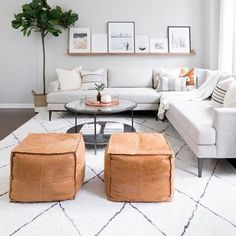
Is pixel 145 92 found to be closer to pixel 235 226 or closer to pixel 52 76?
pixel 52 76

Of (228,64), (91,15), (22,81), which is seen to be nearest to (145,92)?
(228,64)

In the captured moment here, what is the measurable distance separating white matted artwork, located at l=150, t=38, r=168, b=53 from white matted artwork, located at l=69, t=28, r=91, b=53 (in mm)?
1163

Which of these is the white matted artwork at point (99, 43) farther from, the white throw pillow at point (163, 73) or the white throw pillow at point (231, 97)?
the white throw pillow at point (231, 97)

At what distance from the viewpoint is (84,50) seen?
536cm

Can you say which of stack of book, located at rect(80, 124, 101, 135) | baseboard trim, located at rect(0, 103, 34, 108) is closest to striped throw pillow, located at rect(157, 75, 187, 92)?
stack of book, located at rect(80, 124, 101, 135)

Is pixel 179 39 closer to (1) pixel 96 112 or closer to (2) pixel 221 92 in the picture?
(2) pixel 221 92

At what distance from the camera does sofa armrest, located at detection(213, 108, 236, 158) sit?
2.34 m

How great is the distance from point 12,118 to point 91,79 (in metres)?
1.42

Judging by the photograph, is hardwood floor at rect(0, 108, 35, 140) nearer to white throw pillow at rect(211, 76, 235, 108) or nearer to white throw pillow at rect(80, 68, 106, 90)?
white throw pillow at rect(80, 68, 106, 90)

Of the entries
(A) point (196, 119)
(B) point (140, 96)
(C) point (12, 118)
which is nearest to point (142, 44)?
(B) point (140, 96)

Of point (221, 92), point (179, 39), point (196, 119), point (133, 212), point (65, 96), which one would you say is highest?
point (179, 39)

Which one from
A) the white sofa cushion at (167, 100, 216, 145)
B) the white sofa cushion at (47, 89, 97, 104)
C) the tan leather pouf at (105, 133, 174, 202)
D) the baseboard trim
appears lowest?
the tan leather pouf at (105, 133, 174, 202)

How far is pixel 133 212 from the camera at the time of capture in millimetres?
1922

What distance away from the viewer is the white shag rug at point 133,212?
5.68ft
